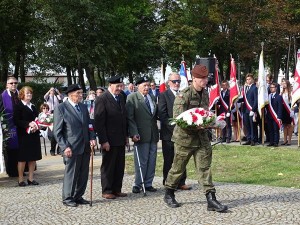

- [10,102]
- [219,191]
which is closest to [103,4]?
[10,102]

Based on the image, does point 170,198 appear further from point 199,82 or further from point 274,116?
point 274,116

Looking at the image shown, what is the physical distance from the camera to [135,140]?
27.8ft

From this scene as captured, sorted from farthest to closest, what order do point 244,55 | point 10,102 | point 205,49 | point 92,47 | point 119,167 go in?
point 205,49 → point 244,55 → point 92,47 → point 10,102 → point 119,167

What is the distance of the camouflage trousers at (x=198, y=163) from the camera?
279 inches

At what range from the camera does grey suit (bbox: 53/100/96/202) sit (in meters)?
7.64

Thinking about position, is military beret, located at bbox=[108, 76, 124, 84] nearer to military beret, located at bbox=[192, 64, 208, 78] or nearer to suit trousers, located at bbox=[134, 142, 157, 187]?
suit trousers, located at bbox=[134, 142, 157, 187]

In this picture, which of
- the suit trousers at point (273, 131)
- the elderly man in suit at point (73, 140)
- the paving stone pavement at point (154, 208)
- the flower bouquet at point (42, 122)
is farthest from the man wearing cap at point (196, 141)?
the suit trousers at point (273, 131)

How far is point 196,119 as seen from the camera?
6750 mm

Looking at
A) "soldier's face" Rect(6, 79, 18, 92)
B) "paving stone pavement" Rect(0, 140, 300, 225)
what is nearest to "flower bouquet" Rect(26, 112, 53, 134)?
"soldier's face" Rect(6, 79, 18, 92)

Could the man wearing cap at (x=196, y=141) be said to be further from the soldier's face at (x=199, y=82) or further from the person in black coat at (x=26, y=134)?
the person in black coat at (x=26, y=134)

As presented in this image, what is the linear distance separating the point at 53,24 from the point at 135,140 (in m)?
27.4

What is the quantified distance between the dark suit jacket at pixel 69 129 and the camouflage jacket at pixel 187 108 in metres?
1.54

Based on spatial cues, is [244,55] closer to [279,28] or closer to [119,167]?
[279,28]

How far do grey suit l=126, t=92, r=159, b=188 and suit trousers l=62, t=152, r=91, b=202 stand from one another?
1.14m
